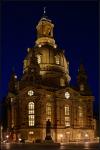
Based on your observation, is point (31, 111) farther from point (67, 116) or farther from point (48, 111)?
point (67, 116)

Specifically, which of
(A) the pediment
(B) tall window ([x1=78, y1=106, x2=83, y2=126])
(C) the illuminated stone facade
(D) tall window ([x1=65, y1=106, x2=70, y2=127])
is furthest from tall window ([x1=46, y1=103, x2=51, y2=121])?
(B) tall window ([x1=78, y1=106, x2=83, y2=126])

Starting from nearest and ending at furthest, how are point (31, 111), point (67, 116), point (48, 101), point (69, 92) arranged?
1. point (31, 111)
2. point (48, 101)
3. point (67, 116)
4. point (69, 92)

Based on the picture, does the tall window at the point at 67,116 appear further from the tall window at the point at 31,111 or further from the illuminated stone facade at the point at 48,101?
the tall window at the point at 31,111

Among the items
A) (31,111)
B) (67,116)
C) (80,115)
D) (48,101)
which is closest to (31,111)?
(31,111)

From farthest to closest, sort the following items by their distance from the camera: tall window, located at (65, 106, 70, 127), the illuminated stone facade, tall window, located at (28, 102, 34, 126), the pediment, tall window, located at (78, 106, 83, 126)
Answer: tall window, located at (78, 106, 83, 126) → the pediment → tall window, located at (65, 106, 70, 127) → tall window, located at (28, 102, 34, 126) → the illuminated stone facade

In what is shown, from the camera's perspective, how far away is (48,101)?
75.1 m

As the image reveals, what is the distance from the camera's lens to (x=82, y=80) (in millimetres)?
83562

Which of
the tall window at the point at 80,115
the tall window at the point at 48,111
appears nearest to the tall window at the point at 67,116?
the tall window at the point at 80,115

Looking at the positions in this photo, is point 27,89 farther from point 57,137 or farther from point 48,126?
point 48,126

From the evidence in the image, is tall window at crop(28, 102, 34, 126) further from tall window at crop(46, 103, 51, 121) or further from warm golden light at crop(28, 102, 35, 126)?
tall window at crop(46, 103, 51, 121)

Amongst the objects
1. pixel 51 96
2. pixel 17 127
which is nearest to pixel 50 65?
pixel 51 96

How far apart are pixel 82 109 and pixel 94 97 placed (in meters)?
4.27

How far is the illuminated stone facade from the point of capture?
73000 mm

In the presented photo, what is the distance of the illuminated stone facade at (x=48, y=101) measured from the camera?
73.0 metres
